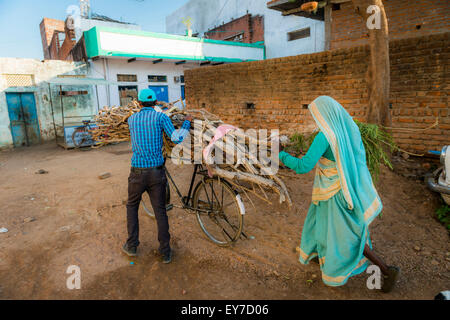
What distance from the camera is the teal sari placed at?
223cm

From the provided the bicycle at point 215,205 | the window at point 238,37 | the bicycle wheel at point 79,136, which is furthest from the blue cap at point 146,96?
the window at point 238,37

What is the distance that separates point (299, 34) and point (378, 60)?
11653 millimetres

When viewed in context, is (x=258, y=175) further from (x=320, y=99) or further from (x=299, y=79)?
(x=299, y=79)

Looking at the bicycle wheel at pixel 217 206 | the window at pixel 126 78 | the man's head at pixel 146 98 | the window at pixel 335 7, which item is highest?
the window at pixel 335 7

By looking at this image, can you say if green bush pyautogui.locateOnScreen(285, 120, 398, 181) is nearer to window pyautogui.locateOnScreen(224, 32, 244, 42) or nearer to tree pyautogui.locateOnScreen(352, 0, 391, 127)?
tree pyautogui.locateOnScreen(352, 0, 391, 127)

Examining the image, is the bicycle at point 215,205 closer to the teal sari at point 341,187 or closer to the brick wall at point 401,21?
the teal sari at point 341,187

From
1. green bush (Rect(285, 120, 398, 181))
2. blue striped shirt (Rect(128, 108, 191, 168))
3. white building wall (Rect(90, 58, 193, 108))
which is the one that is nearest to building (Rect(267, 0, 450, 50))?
green bush (Rect(285, 120, 398, 181))

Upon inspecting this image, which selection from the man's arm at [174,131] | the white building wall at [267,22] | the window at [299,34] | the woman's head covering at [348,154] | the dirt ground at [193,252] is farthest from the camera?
the window at [299,34]

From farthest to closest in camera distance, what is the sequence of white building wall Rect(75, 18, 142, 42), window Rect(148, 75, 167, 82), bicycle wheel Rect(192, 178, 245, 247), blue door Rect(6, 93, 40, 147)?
white building wall Rect(75, 18, 142, 42)
window Rect(148, 75, 167, 82)
blue door Rect(6, 93, 40, 147)
bicycle wheel Rect(192, 178, 245, 247)

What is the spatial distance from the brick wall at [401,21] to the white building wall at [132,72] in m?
7.14

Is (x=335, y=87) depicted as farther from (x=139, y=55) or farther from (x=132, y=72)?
(x=132, y=72)

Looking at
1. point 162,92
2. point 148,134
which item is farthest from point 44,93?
point 148,134

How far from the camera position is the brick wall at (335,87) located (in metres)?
4.56

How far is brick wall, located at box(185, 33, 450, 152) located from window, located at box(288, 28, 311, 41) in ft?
28.2
